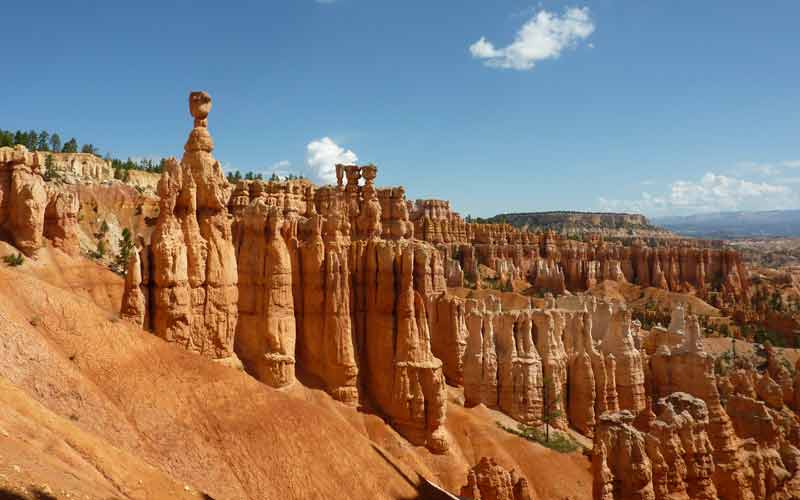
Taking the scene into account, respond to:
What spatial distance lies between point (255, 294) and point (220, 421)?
780cm

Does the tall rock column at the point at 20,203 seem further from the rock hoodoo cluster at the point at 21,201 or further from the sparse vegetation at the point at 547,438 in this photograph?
the sparse vegetation at the point at 547,438

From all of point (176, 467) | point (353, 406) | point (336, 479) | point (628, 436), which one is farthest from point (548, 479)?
point (176, 467)

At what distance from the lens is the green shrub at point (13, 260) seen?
32.5 meters

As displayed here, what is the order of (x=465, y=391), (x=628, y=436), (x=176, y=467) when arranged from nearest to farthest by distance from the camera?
(x=176, y=467) < (x=628, y=436) < (x=465, y=391)

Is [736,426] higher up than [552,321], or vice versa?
[552,321]

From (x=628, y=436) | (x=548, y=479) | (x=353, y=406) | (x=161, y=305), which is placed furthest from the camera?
(x=548, y=479)

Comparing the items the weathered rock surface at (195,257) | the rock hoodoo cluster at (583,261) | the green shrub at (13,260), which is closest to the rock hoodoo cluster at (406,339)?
the weathered rock surface at (195,257)

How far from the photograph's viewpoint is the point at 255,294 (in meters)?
26.0

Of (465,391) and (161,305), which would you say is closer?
(161,305)

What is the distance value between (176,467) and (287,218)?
1373cm

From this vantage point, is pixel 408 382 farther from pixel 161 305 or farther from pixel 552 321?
pixel 552 321

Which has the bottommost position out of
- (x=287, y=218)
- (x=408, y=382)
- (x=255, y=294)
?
(x=408, y=382)

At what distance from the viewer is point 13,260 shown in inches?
1292

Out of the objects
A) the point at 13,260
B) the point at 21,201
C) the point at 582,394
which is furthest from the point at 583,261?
the point at 13,260
